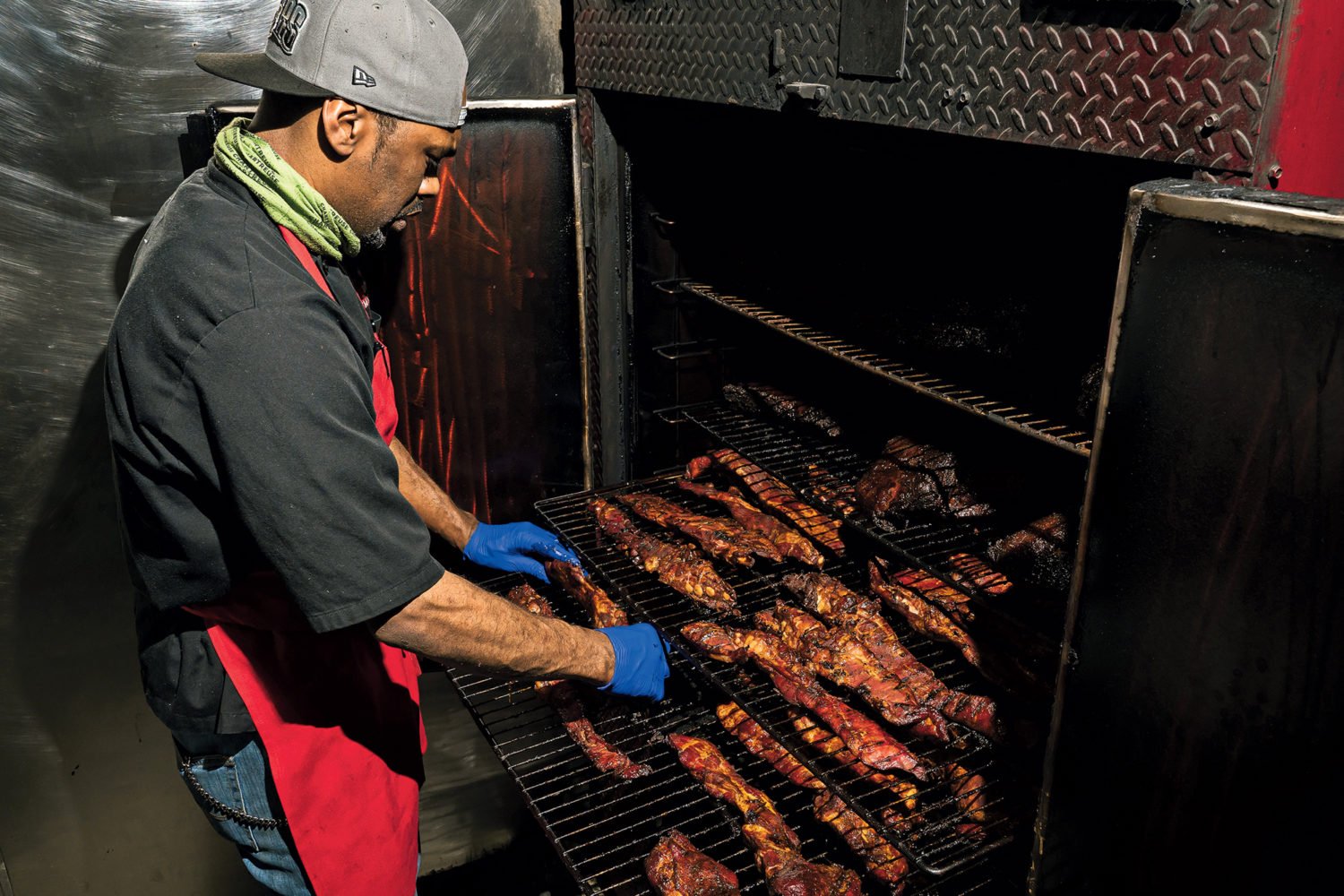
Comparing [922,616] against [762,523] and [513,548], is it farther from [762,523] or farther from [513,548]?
[513,548]

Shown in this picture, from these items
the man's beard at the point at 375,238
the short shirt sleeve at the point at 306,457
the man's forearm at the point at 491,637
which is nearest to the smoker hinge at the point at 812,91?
the man's beard at the point at 375,238

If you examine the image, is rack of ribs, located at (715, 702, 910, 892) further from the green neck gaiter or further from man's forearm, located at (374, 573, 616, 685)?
the green neck gaiter

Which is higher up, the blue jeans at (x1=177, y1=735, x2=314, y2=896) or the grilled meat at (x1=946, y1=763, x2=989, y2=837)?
the grilled meat at (x1=946, y1=763, x2=989, y2=837)

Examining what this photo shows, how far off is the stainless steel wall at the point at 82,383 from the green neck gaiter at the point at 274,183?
1638mm

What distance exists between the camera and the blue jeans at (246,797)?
Result: 8.83 ft

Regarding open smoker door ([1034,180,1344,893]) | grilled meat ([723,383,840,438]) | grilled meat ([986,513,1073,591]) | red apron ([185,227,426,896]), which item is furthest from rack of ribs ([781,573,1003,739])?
red apron ([185,227,426,896])

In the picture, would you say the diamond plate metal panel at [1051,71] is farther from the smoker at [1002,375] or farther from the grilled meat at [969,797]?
the grilled meat at [969,797]

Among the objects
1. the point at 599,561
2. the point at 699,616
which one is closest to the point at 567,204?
the point at 599,561

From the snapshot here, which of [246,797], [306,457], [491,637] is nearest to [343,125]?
[306,457]

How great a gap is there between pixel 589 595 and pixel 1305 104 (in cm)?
267

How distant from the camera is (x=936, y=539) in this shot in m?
3.14

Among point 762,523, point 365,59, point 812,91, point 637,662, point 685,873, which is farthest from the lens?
point 762,523

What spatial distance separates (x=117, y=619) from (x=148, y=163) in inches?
76.8

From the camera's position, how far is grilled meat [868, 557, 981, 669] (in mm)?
3037
